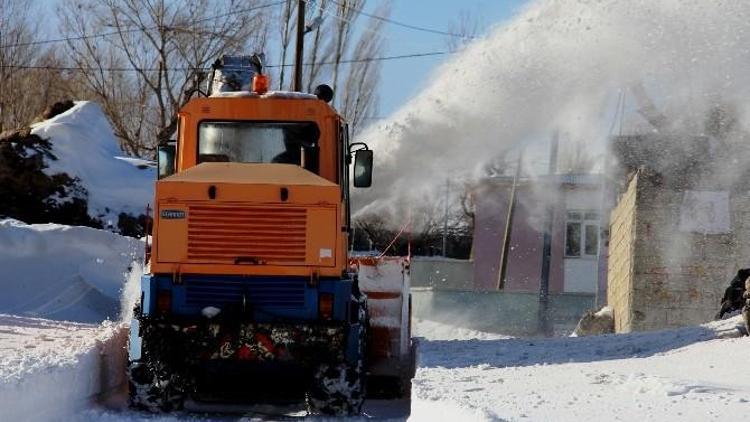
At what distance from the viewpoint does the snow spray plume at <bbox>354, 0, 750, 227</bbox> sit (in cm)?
1591

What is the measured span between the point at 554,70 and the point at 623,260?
16.6 feet

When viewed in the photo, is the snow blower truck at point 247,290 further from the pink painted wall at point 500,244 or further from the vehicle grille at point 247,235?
the pink painted wall at point 500,244

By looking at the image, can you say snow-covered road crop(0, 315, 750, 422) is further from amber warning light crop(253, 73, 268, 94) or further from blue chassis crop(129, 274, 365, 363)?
amber warning light crop(253, 73, 268, 94)

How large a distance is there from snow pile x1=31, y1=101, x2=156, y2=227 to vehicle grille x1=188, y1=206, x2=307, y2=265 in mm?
16775

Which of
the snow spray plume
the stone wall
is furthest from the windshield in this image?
the stone wall

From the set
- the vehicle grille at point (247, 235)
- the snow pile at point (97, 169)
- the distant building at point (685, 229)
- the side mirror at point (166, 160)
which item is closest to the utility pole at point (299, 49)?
the snow pile at point (97, 169)

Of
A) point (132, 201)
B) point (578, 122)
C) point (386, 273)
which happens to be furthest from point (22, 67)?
point (386, 273)

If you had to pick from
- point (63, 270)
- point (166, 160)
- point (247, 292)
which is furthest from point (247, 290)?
point (63, 270)

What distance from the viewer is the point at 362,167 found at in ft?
37.3

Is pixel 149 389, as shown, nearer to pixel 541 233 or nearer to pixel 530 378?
pixel 530 378

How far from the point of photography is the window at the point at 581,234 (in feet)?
134

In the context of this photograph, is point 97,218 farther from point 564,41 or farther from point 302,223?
point 302,223

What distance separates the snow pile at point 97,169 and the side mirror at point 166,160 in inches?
599

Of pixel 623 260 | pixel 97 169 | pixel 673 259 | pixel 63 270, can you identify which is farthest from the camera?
pixel 97 169
